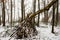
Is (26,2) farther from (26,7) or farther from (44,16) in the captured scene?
(44,16)

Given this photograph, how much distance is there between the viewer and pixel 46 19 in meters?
21.6

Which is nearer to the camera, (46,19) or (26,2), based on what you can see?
(46,19)

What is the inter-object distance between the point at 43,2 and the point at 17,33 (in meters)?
12.5

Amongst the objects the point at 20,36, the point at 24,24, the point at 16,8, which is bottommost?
the point at 20,36

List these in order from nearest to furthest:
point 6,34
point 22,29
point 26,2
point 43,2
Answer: point 22,29, point 6,34, point 43,2, point 26,2

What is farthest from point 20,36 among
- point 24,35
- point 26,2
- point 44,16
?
point 26,2

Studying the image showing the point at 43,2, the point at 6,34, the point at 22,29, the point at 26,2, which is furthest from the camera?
the point at 26,2

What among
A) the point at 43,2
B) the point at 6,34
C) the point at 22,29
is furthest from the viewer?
the point at 43,2

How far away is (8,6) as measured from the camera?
22.0 meters

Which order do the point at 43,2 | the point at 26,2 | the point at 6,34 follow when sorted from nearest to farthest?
the point at 6,34, the point at 43,2, the point at 26,2

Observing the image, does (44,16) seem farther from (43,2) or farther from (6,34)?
A: (6,34)

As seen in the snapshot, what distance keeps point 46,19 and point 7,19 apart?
613 centimetres

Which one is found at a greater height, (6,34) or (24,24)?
(24,24)

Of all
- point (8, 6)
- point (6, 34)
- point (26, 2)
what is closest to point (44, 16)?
point (26, 2)
